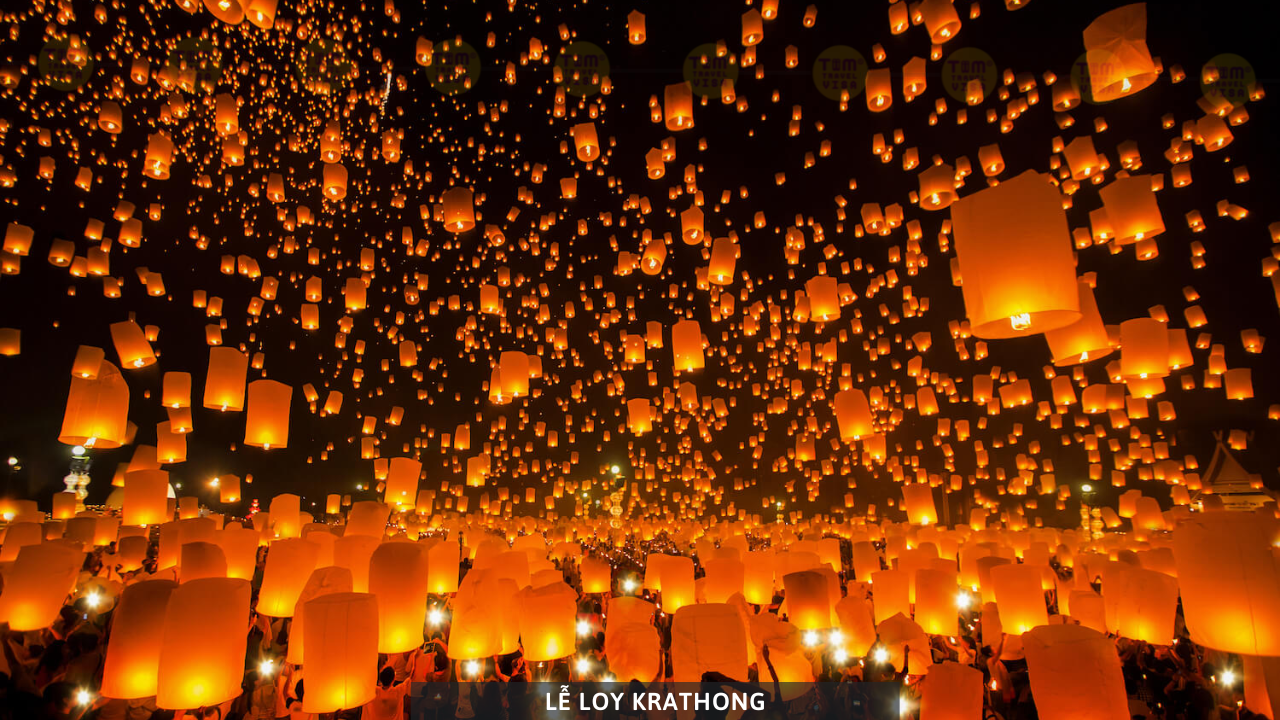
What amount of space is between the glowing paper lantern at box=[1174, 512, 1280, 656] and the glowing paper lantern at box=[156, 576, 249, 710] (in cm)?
525

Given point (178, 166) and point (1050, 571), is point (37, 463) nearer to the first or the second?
point (178, 166)

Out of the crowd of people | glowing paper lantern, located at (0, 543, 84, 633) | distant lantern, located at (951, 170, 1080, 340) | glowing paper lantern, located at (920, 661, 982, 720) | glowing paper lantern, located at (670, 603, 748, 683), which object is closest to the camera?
distant lantern, located at (951, 170, 1080, 340)

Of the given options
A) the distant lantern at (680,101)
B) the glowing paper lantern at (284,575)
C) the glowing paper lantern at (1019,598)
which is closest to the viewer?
the glowing paper lantern at (284,575)

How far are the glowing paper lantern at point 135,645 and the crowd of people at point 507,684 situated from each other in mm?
484

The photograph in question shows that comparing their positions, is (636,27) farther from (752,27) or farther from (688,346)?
(688,346)

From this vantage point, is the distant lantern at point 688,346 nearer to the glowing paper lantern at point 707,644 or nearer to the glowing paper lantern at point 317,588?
the glowing paper lantern at point 707,644

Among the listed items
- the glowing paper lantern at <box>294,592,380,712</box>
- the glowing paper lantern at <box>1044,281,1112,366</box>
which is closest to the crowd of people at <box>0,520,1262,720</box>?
the glowing paper lantern at <box>294,592,380,712</box>

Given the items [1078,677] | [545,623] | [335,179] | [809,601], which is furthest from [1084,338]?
[335,179]

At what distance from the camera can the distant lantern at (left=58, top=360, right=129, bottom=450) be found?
6254 mm

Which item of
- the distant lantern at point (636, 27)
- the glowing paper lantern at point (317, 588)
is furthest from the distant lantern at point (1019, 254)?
the distant lantern at point (636, 27)

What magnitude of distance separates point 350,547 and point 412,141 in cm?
1157

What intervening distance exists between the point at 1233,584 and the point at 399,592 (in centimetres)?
496

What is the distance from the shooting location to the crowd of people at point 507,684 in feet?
13.9

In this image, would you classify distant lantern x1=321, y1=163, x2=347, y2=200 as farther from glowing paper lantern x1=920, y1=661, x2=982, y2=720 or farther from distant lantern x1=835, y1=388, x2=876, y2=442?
glowing paper lantern x1=920, y1=661, x2=982, y2=720
